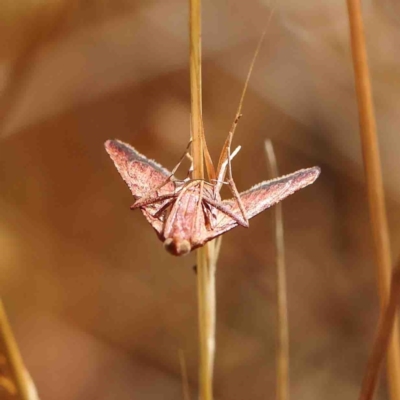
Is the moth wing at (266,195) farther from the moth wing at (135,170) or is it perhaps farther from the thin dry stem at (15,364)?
the thin dry stem at (15,364)

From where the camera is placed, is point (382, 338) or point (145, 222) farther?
point (145, 222)

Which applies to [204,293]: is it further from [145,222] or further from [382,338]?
[145,222]

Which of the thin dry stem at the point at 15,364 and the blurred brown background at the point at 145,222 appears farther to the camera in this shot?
the blurred brown background at the point at 145,222

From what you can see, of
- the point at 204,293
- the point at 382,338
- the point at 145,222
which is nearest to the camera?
the point at 382,338

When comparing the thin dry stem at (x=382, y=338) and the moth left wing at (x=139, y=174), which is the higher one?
the moth left wing at (x=139, y=174)

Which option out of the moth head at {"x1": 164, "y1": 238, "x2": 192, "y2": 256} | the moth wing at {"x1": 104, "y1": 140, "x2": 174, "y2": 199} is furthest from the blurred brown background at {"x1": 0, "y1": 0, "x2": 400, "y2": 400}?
the moth head at {"x1": 164, "y1": 238, "x2": 192, "y2": 256}

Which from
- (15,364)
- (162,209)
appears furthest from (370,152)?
(15,364)

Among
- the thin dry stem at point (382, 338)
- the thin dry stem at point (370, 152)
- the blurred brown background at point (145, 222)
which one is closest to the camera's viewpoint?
the thin dry stem at point (382, 338)

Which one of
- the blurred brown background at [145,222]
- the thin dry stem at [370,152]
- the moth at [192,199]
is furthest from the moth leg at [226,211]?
the blurred brown background at [145,222]
